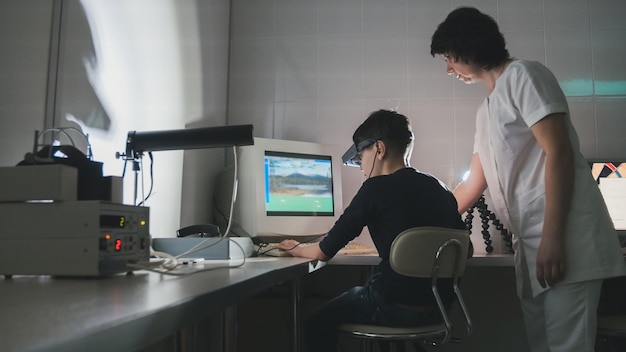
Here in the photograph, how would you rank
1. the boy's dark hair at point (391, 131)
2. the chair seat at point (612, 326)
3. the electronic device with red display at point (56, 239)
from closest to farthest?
the electronic device with red display at point (56, 239), the chair seat at point (612, 326), the boy's dark hair at point (391, 131)

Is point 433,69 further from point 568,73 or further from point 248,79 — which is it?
point 248,79

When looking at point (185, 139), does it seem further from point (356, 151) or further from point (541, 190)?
point (541, 190)

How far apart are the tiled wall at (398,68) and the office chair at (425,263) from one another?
48.1 inches

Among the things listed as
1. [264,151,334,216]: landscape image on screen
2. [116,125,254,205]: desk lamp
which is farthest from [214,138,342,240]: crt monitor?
[116,125,254,205]: desk lamp

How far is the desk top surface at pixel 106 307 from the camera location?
40 centimetres

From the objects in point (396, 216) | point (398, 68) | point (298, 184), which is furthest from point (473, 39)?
point (398, 68)

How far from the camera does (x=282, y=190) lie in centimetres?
230

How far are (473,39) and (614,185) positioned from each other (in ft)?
4.33

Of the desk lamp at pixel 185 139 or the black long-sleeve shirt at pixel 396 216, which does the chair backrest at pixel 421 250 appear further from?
the desk lamp at pixel 185 139

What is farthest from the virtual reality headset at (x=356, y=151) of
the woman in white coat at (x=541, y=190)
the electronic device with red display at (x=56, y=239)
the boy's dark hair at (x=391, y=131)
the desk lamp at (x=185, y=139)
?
the electronic device with red display at (x=56, y=239)

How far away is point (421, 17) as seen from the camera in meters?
2.84

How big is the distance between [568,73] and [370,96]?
102cm

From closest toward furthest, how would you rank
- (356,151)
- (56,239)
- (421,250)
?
(56,239) < (421,250) < (356,151)

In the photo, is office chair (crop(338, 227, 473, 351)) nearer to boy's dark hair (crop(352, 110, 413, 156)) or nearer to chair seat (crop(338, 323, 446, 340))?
chair seat (crop(338, 323, 446, 340))
